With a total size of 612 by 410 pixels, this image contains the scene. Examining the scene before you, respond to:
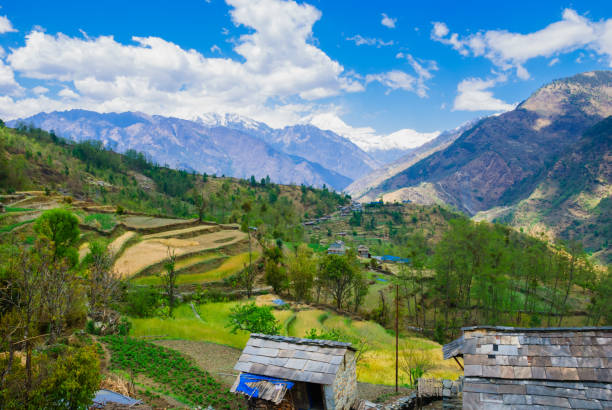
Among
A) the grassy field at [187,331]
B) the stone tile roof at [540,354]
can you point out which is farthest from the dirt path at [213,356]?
the stone tile roof at [540,354]

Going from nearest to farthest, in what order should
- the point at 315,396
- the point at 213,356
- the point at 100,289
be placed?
the point at 315,396, the point at 213,356, the point at 100,289

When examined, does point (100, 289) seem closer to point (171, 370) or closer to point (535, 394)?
point (171, 370)

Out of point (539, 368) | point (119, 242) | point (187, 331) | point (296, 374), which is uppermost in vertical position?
point (539, 368)

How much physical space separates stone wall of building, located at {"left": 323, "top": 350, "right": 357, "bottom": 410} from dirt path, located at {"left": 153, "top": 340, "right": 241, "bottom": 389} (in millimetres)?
9207

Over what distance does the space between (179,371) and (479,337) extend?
19.0m

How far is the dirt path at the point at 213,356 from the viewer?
2353 cm

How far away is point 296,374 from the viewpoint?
14672 mm

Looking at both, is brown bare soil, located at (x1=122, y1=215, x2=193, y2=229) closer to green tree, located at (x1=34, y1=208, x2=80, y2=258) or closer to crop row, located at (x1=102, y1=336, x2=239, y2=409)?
green tree, located at (x1=34, y1=208, x2=80, y2=258)

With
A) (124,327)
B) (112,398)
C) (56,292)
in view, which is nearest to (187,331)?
(124,327)

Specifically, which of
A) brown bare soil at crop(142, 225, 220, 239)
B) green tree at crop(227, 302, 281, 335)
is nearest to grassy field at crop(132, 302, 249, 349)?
green tree at crop(227, 302, 281, 335)

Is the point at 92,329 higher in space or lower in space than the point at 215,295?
higher

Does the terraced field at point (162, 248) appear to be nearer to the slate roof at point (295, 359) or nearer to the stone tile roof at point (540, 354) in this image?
the slate roof at point (295, 359)

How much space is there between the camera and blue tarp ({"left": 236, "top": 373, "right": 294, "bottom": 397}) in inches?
572

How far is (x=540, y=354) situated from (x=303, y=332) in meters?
28.5
